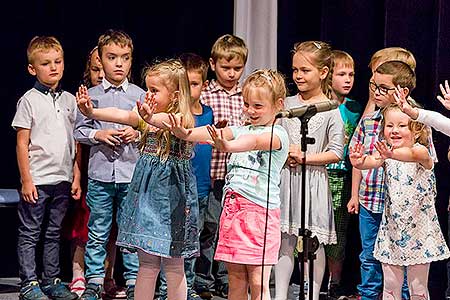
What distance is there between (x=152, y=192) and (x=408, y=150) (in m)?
1.13

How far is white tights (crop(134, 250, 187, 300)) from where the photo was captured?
4.35 m

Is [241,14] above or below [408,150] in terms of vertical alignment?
above

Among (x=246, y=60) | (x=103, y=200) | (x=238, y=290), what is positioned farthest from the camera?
(x=246, y=60)

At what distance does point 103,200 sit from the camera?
4957 millimetres

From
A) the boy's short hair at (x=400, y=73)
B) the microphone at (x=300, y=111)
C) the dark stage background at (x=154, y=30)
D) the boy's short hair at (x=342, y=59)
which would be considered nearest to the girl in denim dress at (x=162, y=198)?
the microphone at (x=300, y=111)

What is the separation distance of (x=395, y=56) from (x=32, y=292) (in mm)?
2144

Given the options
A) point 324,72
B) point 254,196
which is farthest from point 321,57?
point 254,196

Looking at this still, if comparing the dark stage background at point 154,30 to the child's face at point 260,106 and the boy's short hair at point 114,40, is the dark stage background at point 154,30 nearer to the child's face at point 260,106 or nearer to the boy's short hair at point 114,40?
→ the boy's short hair at point 114,40

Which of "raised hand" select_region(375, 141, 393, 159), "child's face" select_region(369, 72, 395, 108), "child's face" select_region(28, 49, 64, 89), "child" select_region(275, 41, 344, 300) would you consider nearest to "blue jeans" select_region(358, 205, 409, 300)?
"child" select_region(275, 41, 344, 300)

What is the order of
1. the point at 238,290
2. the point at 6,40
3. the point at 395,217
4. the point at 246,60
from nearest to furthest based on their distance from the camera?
the point at 238,290, the point at 395,217, the point at 246,60, the point at 6,40

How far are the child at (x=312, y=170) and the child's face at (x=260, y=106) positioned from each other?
580 mm

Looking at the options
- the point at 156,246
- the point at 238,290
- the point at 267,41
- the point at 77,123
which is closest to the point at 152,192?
the point at 156,246

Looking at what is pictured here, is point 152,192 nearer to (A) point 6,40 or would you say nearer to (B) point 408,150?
(B) point 408,150

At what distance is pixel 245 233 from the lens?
13.7ft
